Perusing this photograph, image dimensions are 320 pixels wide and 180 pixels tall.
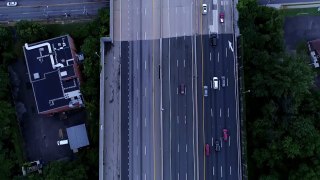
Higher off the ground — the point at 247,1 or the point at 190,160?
the point at 247,1

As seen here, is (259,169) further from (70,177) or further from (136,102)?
(70,177)

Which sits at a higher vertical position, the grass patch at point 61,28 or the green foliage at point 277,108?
the grass patch at point 61,28

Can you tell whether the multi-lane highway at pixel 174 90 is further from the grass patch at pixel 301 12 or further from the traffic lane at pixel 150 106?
the grass patch at pixel 301 12

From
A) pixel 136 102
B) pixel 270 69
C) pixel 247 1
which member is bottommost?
pixel 136 102

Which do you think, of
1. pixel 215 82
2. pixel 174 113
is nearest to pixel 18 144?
pixel 174 113

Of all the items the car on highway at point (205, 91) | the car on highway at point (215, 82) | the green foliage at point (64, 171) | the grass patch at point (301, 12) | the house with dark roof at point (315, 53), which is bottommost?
the green foliage at point (64, 171)

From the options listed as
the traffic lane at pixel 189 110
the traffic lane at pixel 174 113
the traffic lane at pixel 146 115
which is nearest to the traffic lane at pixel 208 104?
the traffic lane at pixel 189 110

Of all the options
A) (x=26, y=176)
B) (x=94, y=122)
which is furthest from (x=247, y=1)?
(x=26, y=176)
